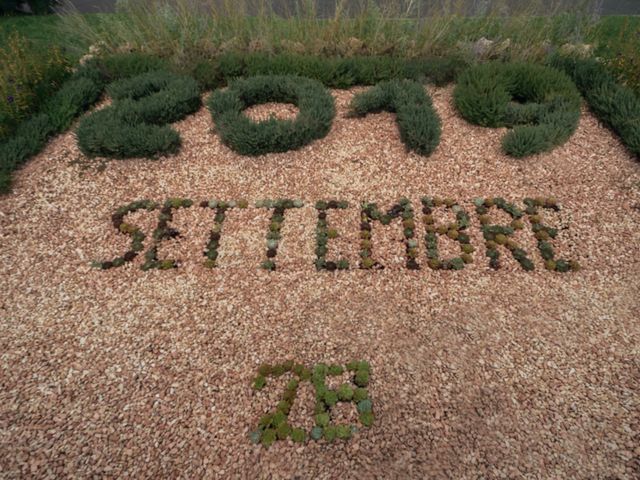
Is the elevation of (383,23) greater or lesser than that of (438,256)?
greater

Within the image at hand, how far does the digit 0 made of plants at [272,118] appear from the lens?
19.0ft

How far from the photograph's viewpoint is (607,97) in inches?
248

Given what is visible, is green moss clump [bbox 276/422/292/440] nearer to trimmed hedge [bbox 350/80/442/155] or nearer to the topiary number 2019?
the topiary number 2019

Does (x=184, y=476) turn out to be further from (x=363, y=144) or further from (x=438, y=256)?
(x=363, y=144)

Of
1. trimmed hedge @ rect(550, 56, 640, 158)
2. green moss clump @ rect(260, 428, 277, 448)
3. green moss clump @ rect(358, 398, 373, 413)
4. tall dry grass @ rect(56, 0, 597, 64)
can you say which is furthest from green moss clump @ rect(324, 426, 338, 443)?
tall dry grass @ rect(56, 0, 597, 64)

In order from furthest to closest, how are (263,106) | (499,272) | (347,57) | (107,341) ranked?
(347,57)
(263,106)
(499,272)
(107,341)

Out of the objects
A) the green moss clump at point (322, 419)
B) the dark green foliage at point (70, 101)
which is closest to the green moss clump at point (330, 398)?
the green moss clump at point (322, 419)

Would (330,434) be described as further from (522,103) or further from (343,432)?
(522,103)

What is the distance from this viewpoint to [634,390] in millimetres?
3602

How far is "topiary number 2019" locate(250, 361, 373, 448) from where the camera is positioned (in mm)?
3336

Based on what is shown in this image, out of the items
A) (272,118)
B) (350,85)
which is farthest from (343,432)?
(350,85)

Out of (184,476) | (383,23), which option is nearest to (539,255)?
(184,476)

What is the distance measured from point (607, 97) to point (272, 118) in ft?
15.8

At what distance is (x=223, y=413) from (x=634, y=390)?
3364mm
